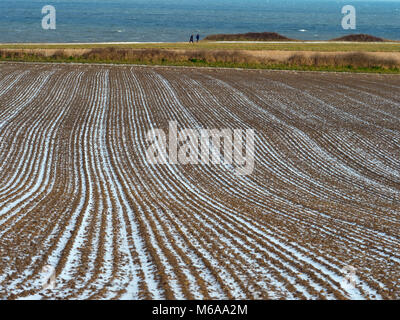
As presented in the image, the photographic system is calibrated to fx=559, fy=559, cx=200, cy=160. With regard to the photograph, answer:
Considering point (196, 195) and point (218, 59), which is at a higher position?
point (218, 59)

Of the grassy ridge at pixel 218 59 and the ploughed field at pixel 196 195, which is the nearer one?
the ploughed field at pixel 196 195

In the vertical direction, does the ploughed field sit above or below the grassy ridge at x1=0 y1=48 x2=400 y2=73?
below

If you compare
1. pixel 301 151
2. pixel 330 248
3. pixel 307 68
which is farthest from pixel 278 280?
pixel 307 68

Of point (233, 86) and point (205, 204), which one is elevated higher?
point (233, 86)

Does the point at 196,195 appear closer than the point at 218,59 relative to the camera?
Yes

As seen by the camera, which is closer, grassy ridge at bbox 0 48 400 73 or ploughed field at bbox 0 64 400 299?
ploughed field at bbox 0 64 400 299

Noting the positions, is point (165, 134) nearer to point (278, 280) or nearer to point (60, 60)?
point (278, 280)

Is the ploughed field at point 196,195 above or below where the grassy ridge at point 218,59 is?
below
